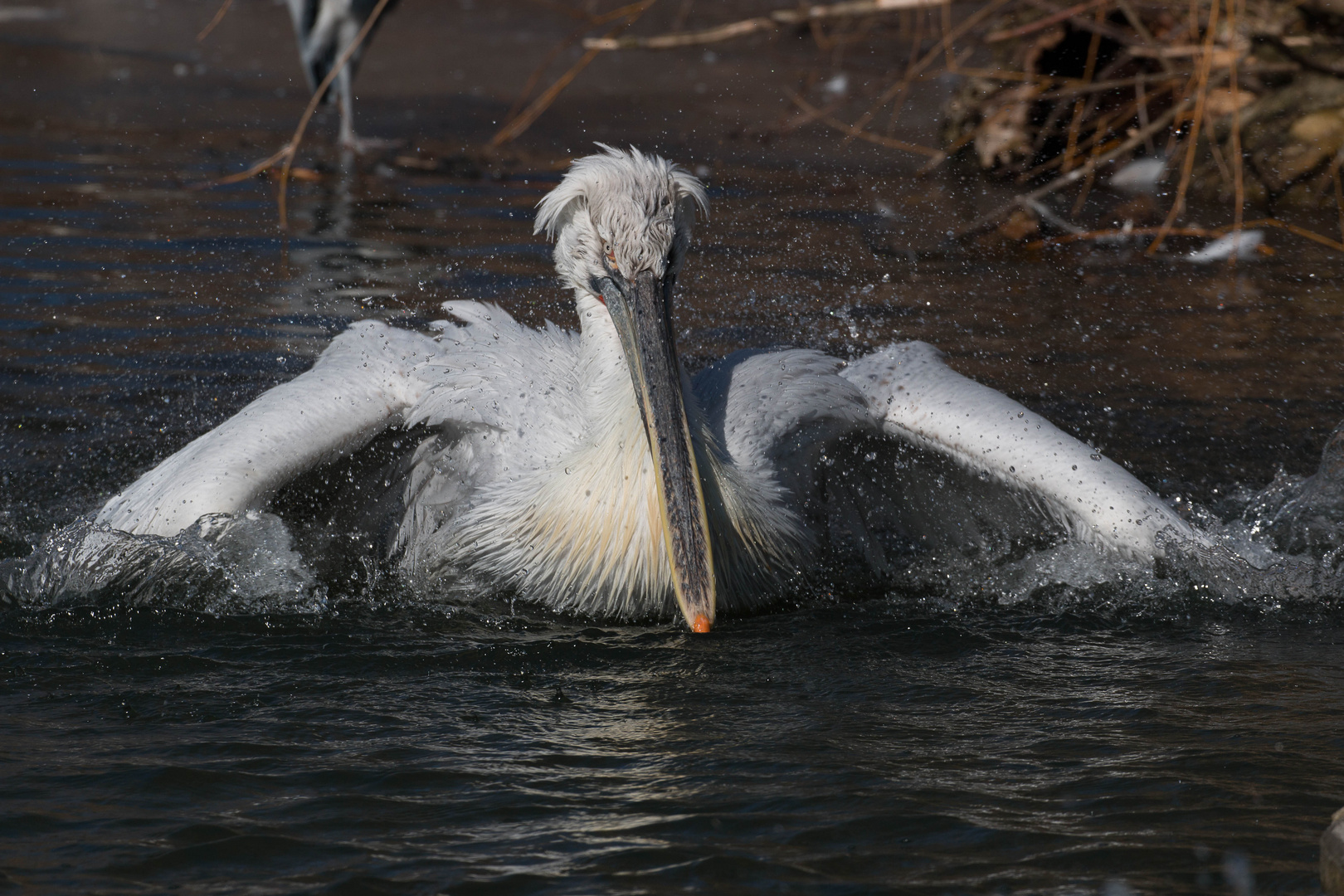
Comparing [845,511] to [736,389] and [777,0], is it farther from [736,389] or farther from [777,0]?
[777,0]

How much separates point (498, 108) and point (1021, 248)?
4.77m

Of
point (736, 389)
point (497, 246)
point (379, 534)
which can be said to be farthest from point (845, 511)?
point (497, 246)

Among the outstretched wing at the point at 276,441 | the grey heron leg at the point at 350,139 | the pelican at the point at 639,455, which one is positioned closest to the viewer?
the pelican at the point at 639,455

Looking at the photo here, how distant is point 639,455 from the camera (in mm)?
3461

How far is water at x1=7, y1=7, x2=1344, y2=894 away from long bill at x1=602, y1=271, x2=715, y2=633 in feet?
0.65

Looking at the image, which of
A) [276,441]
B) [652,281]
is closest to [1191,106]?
[652,281]

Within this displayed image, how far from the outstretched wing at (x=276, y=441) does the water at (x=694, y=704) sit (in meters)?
0.13

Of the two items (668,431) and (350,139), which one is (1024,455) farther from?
(350,139)

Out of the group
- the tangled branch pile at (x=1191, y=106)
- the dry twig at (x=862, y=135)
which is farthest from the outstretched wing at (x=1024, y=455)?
the tangled branch pile at (x=1191, y=106)

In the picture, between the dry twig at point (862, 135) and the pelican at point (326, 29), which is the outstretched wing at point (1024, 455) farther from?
the pelican at point (326, 29)

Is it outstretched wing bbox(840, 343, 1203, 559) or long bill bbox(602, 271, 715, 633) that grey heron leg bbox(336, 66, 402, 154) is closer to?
outstretched wing bbox(840, 343, 1203, 559)

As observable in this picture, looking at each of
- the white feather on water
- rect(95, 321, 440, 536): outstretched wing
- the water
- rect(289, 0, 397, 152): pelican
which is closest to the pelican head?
the water

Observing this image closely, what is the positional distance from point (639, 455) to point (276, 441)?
3.23ft

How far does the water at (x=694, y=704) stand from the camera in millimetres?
2434
